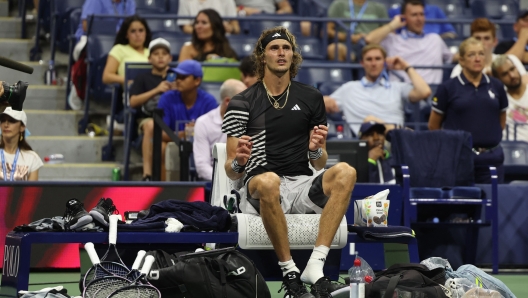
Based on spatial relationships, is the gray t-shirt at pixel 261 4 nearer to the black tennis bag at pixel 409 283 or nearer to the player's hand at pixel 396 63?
the player's hand at pixel 396 63

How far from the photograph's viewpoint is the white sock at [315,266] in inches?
264

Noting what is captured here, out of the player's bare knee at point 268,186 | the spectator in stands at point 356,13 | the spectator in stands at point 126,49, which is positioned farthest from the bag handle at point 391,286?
the spectator in stands at point 356,13

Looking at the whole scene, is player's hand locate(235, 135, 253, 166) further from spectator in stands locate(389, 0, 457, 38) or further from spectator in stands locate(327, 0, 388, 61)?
spectator in stands locate(389, 0, 457, 38)

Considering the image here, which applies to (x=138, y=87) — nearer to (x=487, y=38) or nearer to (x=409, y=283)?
(x=487, y=38)

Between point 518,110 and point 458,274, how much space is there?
5.91m

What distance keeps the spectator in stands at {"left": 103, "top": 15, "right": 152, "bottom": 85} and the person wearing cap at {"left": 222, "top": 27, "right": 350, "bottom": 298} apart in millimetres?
4779

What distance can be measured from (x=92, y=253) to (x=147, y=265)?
35 centimetres

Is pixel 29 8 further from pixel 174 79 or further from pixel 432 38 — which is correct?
Answer: pixel 432 38

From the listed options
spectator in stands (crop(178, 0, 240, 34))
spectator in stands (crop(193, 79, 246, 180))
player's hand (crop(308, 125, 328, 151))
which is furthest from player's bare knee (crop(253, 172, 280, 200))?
spectator in stands (crop(178, 0, 240, 34))

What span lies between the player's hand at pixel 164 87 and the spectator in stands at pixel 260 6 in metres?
3.24

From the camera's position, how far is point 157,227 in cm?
690

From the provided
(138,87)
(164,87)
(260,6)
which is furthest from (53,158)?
(260,6)

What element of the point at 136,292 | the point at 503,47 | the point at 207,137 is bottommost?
the point at 136,292

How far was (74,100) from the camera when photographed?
42.7 ft
